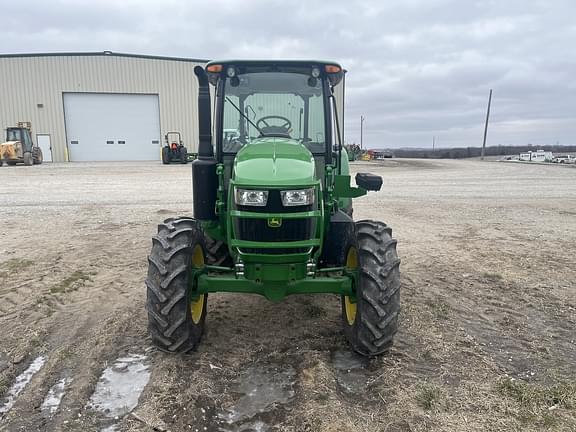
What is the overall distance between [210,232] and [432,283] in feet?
10.2

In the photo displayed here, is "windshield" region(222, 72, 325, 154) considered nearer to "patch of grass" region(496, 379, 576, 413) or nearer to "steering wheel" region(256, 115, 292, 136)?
"steering wheel" region(256, 115, 292, 136)

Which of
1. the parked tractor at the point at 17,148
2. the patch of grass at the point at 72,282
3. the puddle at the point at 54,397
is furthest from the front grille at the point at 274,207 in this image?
the parked tractor at the point at 17,148

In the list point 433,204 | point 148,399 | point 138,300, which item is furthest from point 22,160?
point 148,399

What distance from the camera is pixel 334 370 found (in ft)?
12.2

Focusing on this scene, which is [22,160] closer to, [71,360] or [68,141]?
[68,141]

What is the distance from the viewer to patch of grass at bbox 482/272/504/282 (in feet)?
20.2

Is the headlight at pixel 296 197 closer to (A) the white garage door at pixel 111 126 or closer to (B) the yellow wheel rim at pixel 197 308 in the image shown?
(B) the yellow wheel rim at pixel 197 308

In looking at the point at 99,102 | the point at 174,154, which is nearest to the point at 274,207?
the point at 174,154

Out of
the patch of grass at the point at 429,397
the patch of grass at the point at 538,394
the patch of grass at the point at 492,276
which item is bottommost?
the patch of grass at the point at 492,276

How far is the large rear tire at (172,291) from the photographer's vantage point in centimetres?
374

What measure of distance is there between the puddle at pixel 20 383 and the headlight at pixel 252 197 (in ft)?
6.97

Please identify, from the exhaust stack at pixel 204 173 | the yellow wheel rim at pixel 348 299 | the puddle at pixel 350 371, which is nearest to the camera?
the puddle at pixel 350 371

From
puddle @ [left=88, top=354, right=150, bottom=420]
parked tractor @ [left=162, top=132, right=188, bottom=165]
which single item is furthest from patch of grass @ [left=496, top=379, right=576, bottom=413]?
parked tractor @ [left=162, top=132, right=188, bottom=165]

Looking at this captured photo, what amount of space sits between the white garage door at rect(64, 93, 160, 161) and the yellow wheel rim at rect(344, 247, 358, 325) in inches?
1429
